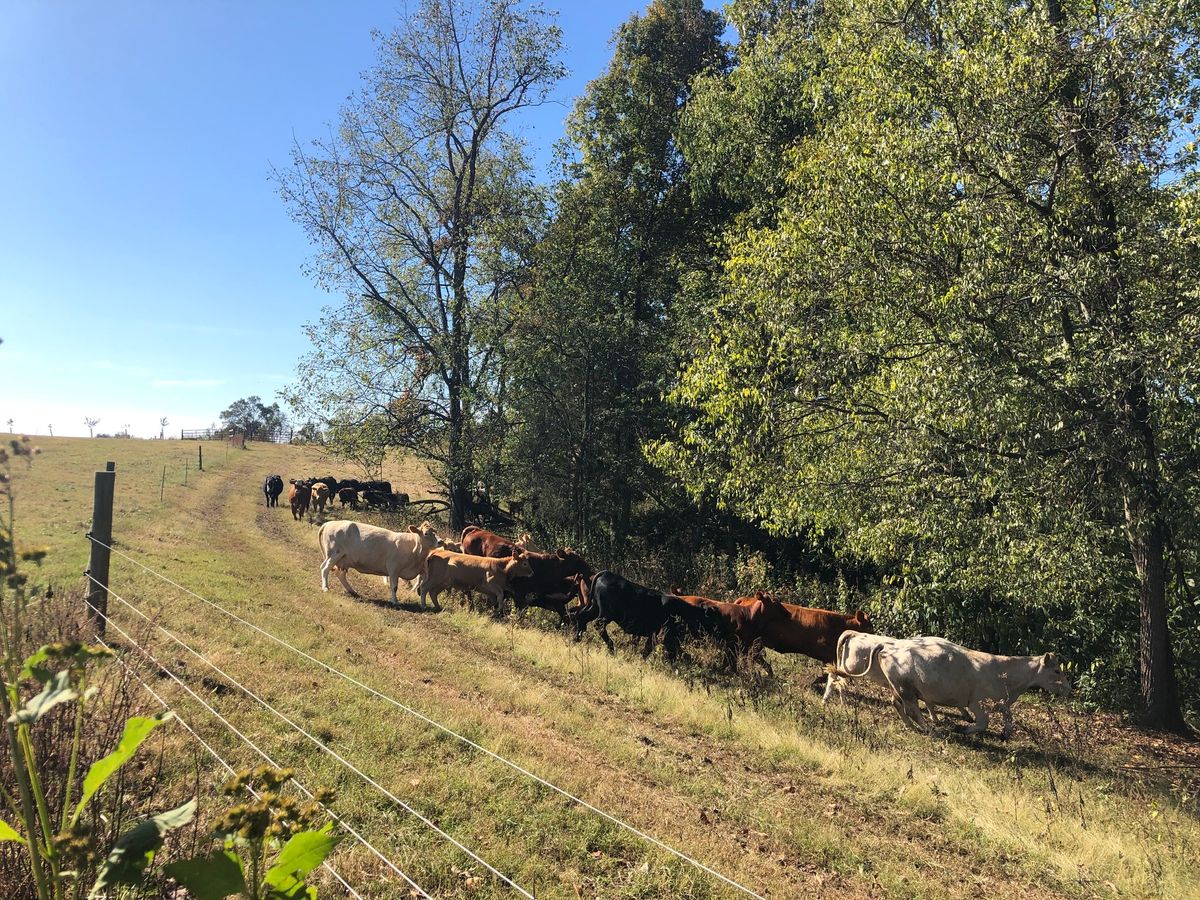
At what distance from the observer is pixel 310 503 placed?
28.0 m

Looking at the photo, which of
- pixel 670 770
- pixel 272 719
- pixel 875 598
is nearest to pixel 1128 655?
pixel 875 598

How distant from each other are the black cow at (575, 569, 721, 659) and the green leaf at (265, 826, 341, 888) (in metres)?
10.6

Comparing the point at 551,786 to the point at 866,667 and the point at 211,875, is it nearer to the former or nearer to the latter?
the point at 211,875

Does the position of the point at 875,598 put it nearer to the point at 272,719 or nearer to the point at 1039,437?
the point at 1039,437

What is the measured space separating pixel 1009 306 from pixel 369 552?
39.9 feet

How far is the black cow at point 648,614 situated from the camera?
12141mm

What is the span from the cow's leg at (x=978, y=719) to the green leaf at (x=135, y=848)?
33.9ft

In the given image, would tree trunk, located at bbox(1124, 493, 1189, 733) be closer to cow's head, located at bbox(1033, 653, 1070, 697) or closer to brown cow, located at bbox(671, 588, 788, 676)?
cow's head, located at bbox(1033, 653, 1070, 697)

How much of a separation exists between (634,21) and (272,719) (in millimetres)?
26622

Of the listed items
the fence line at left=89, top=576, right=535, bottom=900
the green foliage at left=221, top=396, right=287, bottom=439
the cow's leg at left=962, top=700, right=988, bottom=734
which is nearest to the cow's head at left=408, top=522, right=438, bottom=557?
the fence line at left=89, top=576, right=535, bottom=900

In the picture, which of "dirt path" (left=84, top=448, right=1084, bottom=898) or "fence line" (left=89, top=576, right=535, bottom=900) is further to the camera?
"dirt path" (left=84, top=448, right=1084, bottom=898)

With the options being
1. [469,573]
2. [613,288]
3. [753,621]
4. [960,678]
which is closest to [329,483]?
[613,288]

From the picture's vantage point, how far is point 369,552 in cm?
1491

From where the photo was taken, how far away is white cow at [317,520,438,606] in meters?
14.8
